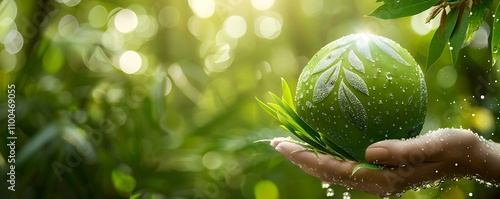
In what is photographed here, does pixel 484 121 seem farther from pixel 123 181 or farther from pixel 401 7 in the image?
pixel 401 7

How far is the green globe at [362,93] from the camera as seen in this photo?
1.03 m

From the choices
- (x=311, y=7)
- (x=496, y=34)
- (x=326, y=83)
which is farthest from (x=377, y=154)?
(x=311, y=7)

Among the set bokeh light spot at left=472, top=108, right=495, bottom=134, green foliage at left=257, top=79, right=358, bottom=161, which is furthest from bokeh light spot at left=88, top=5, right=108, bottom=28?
green foliage at left=257, top=79, right=358, bottom=161

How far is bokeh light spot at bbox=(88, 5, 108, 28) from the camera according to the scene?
106 inches

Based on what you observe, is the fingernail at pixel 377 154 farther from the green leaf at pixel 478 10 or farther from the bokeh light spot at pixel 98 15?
the bokeh light spot at pixel 98 15

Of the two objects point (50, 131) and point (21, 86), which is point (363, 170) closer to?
point (50, 131)

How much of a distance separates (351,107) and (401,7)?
0.18 metres

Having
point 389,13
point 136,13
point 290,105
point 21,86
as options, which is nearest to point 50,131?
point 21,86

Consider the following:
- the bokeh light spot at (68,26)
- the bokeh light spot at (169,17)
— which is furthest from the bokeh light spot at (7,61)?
the bokeh light spot at (169,17)

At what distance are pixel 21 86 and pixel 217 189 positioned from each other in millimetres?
793

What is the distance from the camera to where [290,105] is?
117cm

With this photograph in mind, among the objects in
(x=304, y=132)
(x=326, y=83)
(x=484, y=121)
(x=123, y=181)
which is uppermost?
(x=326, y=83)

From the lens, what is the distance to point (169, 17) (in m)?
2.88

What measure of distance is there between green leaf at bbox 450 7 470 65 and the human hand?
15 cm
